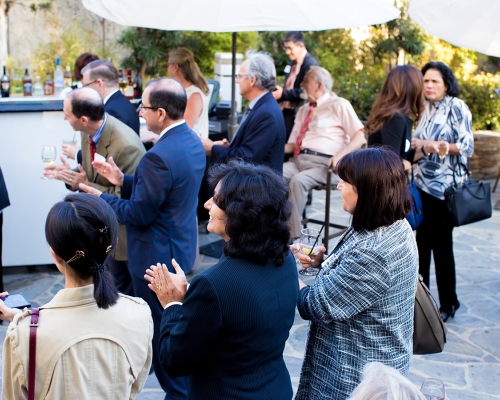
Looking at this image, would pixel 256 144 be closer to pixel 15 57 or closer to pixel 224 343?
pixel 224 343

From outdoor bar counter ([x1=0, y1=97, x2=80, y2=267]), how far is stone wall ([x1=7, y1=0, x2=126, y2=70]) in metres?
9.08

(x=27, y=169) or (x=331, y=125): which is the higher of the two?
(x=331, y=125)

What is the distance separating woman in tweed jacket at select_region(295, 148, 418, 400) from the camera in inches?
94.6

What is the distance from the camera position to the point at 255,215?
7.00 feet

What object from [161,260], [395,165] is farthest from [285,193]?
[161,260]

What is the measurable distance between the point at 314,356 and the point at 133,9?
12.0ft

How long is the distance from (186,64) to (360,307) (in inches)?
165

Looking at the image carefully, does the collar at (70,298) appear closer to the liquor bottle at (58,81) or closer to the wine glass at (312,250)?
the wine glass at (312,250)

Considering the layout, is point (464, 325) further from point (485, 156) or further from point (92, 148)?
point (485, 156)

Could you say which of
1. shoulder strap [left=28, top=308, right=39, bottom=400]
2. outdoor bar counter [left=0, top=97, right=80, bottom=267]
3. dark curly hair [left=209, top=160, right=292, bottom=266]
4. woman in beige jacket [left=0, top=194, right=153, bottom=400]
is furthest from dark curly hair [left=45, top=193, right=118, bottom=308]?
outdoor bar counter [left=0, top=97, right=80, bottom=267]

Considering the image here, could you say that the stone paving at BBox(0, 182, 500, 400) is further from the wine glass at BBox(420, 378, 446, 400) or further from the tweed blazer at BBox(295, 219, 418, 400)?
the wine glass at BBox(420, 378, 446, 400)

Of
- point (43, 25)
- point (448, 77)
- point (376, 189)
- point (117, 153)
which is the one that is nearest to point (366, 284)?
point (376, 189)

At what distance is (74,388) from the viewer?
6.55 feet

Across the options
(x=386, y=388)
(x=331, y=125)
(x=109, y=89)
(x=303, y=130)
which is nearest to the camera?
(x=386, y=388)
